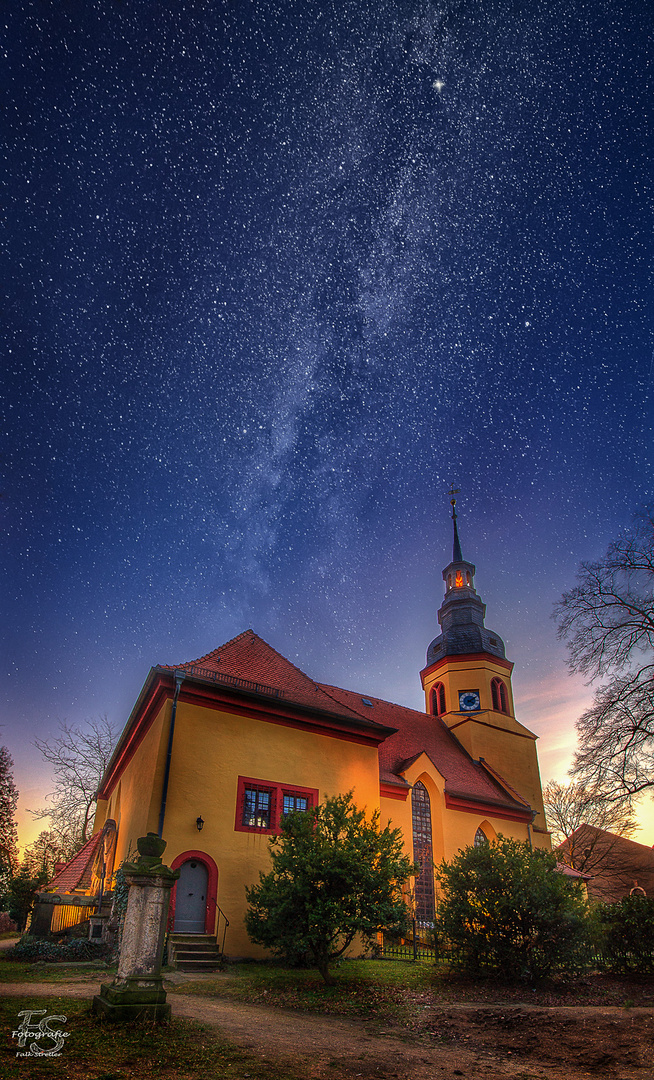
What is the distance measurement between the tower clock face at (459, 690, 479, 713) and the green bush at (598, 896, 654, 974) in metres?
19.4

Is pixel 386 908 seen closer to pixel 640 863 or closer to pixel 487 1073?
pixel 487 1073

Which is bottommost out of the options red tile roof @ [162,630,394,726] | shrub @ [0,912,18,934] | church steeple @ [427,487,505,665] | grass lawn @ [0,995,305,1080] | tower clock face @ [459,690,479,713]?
shrub @ [0,912,18,934]

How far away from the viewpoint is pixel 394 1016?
29.9 ft

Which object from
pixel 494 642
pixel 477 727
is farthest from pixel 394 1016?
pixel 494 642

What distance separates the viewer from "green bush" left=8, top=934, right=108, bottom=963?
1406 cm

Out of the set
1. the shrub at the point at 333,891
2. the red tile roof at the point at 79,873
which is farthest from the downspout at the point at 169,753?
the red tile roof at the point at 79,873

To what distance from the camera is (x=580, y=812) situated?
1752cm

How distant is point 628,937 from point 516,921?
9.85ft

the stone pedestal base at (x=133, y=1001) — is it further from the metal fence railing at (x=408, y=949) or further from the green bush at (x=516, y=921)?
the metal fence railing at (x=408, y=949)

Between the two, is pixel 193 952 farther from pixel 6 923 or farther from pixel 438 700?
pixel 6 923

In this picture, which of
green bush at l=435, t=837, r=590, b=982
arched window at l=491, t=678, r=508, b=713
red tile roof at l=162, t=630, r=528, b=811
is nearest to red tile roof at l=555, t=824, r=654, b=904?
arched window at l=491, t=678, r=508, b=713

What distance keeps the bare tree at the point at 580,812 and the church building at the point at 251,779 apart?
4829 millimetres

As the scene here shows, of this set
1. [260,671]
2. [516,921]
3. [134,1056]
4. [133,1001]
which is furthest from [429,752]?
[134,1056]

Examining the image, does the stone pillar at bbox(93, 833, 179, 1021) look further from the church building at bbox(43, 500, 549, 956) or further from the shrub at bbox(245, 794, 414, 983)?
the church building at bbox(43, 500, 549, 956)
